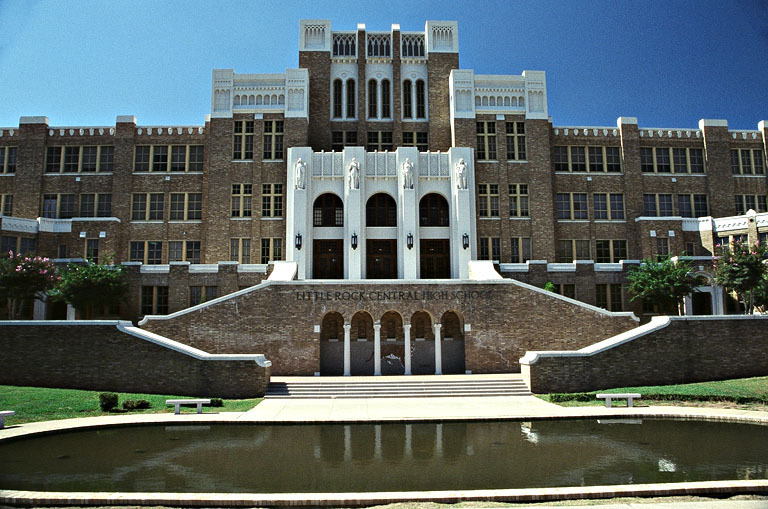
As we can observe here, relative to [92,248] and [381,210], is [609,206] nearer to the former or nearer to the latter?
[381,210]

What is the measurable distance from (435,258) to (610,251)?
45.6 feet

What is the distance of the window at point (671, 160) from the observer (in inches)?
1761

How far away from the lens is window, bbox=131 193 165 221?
140 feet

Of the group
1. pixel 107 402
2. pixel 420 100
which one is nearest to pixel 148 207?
pixel 420 100

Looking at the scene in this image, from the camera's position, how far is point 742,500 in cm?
1088

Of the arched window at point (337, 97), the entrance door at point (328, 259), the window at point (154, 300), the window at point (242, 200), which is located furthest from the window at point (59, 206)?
the arched window at point (337, 97)

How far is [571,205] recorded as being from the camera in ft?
144

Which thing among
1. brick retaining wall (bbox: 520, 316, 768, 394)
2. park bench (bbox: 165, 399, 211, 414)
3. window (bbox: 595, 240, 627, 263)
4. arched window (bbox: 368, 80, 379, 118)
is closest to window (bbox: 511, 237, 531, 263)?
window (bbox: 595, 240, 627, 263)

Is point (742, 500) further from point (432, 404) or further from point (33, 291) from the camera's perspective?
point (33, 291)

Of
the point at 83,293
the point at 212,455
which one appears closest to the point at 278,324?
the point at 83,293

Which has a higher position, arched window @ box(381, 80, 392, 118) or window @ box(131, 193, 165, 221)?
arched window @ box(381, 80, 392, 118)

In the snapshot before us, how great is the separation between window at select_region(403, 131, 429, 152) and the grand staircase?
21.5m

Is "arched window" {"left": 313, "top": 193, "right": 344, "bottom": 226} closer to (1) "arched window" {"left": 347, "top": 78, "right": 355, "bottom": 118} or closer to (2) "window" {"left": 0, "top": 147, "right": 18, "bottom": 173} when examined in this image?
(1) "arched window" {"left": 347, "top": 78, "right": 355, "bottom": 118}

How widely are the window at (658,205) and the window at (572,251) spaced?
18.7ft
